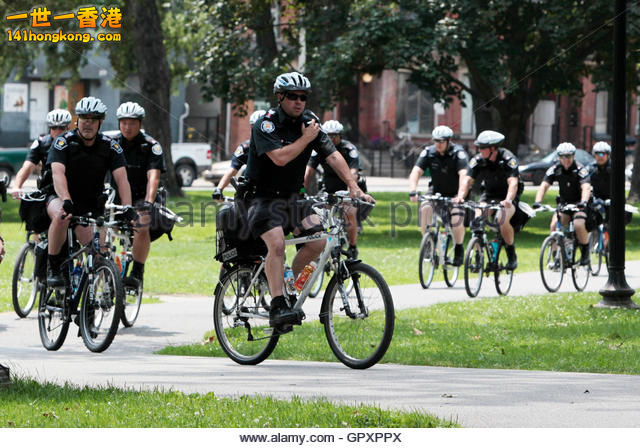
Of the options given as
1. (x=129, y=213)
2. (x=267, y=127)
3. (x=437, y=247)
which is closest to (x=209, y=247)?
(x=437, y=247)

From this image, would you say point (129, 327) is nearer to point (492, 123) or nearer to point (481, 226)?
point (481, 226)

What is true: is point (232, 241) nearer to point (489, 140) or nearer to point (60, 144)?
point (60, 144)

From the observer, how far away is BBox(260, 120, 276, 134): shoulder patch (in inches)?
307

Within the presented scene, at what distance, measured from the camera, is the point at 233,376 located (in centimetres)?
759

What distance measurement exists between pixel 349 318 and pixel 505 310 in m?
4.64

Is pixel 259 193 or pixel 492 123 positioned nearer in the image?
pixel 259 193

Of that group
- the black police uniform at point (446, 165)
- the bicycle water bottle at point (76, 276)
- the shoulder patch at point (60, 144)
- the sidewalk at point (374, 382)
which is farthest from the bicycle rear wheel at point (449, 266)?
the shoulder patch at point (60, 144)

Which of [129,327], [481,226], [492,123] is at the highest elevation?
[492,123]

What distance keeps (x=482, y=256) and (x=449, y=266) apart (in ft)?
4.12

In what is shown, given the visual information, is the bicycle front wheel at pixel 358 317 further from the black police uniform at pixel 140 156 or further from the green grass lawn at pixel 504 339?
the black police uniform at pixel 140 156

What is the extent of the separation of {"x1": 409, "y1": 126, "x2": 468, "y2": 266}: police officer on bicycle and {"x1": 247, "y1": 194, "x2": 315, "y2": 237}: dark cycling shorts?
7.13m

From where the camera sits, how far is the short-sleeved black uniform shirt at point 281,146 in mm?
7844

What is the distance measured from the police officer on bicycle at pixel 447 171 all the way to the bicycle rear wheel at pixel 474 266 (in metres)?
0.80

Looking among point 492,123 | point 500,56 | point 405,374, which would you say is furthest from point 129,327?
point 492,123
